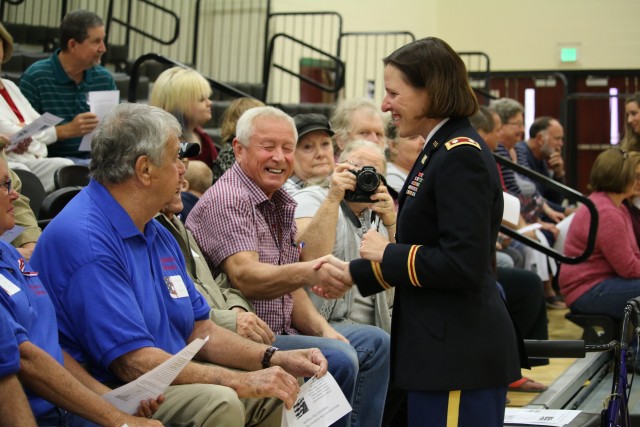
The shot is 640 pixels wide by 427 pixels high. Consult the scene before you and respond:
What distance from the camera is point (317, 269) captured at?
2.86m

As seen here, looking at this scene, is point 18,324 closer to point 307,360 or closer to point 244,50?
point 307,360

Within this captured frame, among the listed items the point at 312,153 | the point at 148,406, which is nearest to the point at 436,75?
the point at 148,406

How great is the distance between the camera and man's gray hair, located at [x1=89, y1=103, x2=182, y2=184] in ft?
8.20

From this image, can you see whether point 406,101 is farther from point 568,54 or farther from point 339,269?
point 568,54

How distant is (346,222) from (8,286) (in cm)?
173

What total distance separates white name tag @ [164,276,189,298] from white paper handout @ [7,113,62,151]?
5.87 ft

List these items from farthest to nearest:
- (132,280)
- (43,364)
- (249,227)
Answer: (249,227), (132,280), (43,364)

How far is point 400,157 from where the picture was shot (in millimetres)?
4684

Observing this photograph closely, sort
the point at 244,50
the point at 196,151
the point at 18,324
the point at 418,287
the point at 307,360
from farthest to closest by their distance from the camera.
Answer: the point at 244,50 → the point at 196,151 → the point at 307,360 → the point at 418,287 → the point at 18,324

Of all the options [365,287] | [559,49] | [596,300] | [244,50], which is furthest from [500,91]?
[365,287]

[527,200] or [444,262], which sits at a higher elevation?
[527,200]

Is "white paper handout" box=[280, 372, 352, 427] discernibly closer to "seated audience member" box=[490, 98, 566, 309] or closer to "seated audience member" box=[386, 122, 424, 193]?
"seated audience member" box=[386, 122, 424, 193]

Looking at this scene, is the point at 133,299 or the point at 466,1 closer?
the point at 133,299

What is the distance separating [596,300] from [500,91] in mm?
7068
